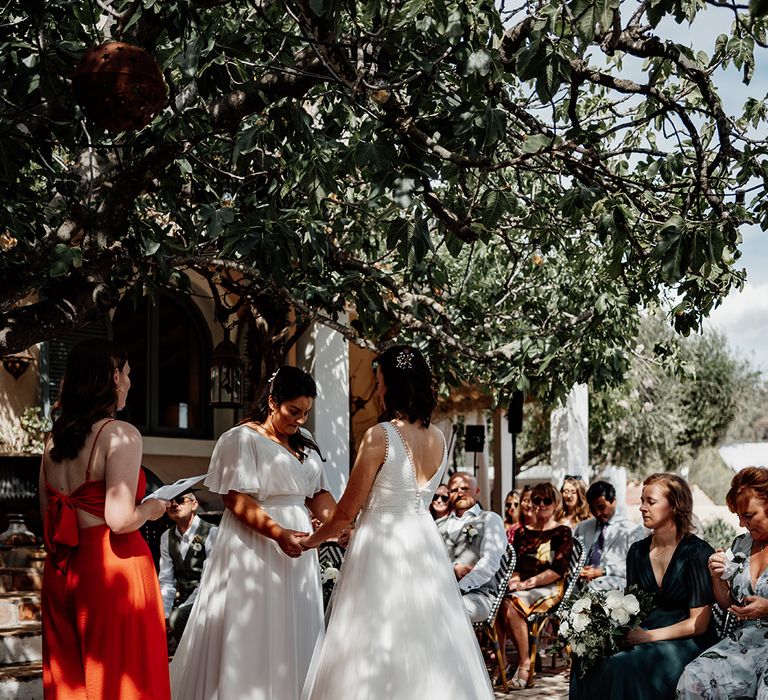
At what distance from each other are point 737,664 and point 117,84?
3.78 m

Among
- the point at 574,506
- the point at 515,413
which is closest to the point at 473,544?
the point at 574,506

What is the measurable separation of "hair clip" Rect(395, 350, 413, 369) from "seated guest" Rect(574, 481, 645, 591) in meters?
3.98

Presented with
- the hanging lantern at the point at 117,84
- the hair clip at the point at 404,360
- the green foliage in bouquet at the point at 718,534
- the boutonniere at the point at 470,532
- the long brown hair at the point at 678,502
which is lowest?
the green foliage in bouquet at the point at 718,534

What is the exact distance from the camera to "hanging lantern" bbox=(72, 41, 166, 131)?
3.84 metres

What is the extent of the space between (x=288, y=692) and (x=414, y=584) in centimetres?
91

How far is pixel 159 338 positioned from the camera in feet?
42.1

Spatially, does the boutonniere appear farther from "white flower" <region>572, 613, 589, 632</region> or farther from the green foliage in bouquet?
the green foliage in bouquet

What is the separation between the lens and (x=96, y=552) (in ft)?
13.4

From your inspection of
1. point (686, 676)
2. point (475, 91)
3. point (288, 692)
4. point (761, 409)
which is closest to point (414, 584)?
point (288, 692)

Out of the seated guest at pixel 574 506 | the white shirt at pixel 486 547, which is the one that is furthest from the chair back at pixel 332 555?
the seated guest at pixel 574 506

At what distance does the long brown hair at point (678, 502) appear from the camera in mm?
5555

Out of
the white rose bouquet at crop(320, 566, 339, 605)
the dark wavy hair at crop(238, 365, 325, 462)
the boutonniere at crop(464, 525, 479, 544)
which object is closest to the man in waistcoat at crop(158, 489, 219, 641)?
the white rose bouquet at crop(320, 566, 339, 605)

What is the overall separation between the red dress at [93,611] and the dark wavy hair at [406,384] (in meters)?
1.52

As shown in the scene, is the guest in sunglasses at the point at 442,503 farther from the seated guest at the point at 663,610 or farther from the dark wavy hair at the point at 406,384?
the dark wavy hair at the point at 406,384
